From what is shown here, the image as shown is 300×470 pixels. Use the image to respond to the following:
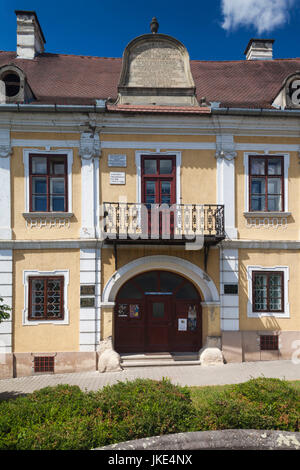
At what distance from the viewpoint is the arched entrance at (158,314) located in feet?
39.4

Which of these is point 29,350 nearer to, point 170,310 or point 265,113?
point 170,310

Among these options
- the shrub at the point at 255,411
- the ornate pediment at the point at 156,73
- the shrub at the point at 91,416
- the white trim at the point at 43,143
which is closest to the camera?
the shrub at the point at 91,416

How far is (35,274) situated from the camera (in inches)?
441

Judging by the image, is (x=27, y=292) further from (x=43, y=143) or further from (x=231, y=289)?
(x=231, y=289)

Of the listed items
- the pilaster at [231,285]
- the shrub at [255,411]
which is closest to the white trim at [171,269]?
the pilaster at [231,285]

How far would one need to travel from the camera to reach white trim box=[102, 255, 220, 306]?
1139 cm

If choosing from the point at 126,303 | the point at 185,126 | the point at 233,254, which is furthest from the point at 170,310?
the point at 185,126

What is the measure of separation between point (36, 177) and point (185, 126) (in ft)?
16.0

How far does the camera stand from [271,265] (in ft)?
38.7

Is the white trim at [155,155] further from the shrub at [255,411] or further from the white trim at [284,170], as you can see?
the shrub at [255,411]

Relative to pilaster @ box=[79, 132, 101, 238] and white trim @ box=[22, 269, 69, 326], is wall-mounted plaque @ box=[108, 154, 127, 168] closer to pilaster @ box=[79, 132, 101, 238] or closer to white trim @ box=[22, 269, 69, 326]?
pilaster @ box=[79, 132, 101, 238]

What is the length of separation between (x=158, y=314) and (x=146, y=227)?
2945 mm

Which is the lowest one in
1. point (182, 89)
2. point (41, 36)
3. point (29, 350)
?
point (29, 350)

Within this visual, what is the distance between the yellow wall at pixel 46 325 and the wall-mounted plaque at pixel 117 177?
245cm
